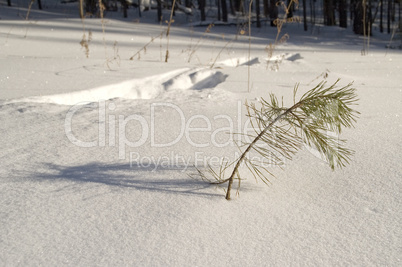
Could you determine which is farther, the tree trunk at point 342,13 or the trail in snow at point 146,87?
the tree trunk at point 342,13

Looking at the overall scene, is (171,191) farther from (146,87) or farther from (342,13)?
(342,13)

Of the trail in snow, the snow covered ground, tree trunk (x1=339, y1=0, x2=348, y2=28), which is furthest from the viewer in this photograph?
tree trunk (x1=339, y1=0, x2=348, y2=28)

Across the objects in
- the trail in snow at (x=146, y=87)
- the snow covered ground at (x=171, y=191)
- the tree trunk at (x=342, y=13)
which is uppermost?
the tree trunk at (x=342, y=13)

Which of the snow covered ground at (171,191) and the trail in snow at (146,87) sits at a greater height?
the trail in snow at (146,87)

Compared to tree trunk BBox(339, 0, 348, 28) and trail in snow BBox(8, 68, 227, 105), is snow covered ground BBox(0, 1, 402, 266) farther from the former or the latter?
tree trunk BBox(339, 0, 348, 28)

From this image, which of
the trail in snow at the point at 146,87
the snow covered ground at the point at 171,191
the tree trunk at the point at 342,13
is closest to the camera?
the snow covered ground at the point at 171,191

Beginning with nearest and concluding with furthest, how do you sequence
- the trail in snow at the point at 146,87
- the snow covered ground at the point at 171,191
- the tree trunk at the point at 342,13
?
1. the snow covered ground at the point at 171,191
2. the trail in snow at the point at 146,87
3. the tree trunk at the point at 342,13

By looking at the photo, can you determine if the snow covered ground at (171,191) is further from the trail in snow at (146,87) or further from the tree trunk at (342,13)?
the tree trunk at (342,13)

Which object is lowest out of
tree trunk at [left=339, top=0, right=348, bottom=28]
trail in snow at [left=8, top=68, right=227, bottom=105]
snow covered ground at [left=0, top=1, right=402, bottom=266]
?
snow covered ground at [left=0, top=1, right=402, bottom=266]

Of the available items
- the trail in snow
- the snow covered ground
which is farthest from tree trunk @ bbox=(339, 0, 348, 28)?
the snow covered ground

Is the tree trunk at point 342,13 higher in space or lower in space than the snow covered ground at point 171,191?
higher

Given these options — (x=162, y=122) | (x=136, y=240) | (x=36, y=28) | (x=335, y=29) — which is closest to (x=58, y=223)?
(x=136, y=240)

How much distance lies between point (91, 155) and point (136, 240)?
0.63 metres

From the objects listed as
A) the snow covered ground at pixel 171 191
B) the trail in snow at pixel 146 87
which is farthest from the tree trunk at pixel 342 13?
the snow covered ground at pixel 171 191
